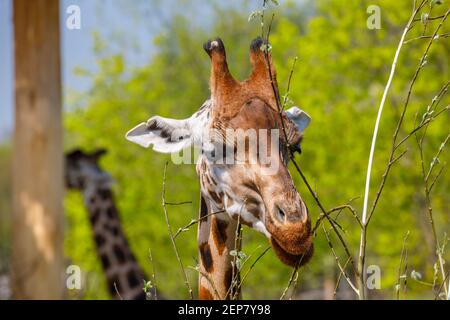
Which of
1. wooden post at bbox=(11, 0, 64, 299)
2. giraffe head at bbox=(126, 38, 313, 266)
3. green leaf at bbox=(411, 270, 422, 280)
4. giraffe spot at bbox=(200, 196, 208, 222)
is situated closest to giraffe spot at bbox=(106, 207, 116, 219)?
wooden post at bbox=(11, 0, 64, 299)

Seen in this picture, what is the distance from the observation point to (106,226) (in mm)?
7598

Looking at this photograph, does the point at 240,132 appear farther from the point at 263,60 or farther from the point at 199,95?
the point at 199,95

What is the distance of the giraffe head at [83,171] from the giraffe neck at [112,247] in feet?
0.27

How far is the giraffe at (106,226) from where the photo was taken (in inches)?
273

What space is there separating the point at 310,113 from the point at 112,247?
3673 mm

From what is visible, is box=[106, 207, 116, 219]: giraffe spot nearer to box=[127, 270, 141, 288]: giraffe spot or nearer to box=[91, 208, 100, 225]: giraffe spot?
box=[91, 208, 100, 225]: giraffe spot

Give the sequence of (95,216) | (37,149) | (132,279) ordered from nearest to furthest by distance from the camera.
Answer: (37,149), (132,279), (95,216)

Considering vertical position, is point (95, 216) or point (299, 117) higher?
point (299, 117)

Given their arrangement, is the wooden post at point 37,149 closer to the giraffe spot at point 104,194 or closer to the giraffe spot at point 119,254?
the giraffe spot at point 119,254

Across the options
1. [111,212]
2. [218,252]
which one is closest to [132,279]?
[111,212]

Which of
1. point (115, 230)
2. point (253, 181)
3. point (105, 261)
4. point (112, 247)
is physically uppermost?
point (253, 181)

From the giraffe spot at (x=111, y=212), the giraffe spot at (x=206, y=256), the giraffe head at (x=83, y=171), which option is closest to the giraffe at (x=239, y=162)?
the giraffe spot at (x=206, y=256)

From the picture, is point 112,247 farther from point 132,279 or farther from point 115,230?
point 132,279
